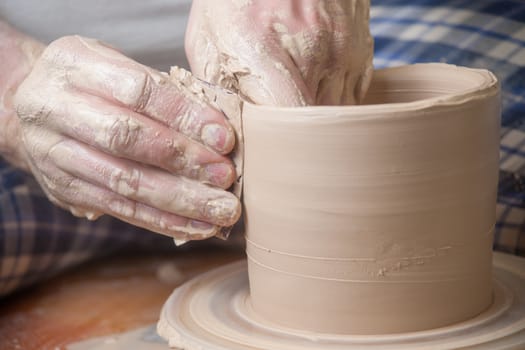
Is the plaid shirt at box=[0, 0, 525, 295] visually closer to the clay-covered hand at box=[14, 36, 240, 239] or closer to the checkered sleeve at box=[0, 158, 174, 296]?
the checkered sleeve at box=[0, 158, 174, 296]

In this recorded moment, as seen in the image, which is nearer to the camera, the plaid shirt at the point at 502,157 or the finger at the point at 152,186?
the finger at the point at 152,186

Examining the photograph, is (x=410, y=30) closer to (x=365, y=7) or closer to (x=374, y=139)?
(x=365, y=7)

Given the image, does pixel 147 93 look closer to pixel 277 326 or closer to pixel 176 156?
pixel 176 156

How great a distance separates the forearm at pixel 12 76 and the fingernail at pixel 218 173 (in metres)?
0.49

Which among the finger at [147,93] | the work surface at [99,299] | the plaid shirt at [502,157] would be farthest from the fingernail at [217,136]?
the plaid shirt at [502,157]

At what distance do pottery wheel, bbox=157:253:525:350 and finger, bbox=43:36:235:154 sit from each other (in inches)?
10.1

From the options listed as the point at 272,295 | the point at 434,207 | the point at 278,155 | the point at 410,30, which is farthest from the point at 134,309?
the point at 410,30

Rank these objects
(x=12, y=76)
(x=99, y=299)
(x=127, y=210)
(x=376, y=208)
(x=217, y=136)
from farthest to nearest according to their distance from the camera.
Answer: (x=99, y=299) → (x=12, y=76) → (x=127, y=210) → (x=217, y=136) → (x=376, y=208)

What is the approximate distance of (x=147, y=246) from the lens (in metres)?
1.91

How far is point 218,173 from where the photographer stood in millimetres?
1128

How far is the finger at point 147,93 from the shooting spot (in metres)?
1.12

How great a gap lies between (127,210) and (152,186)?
84mm

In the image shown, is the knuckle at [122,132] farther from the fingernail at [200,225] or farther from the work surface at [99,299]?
the work surface at [99,299]

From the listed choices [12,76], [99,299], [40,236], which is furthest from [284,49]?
[40,236]
